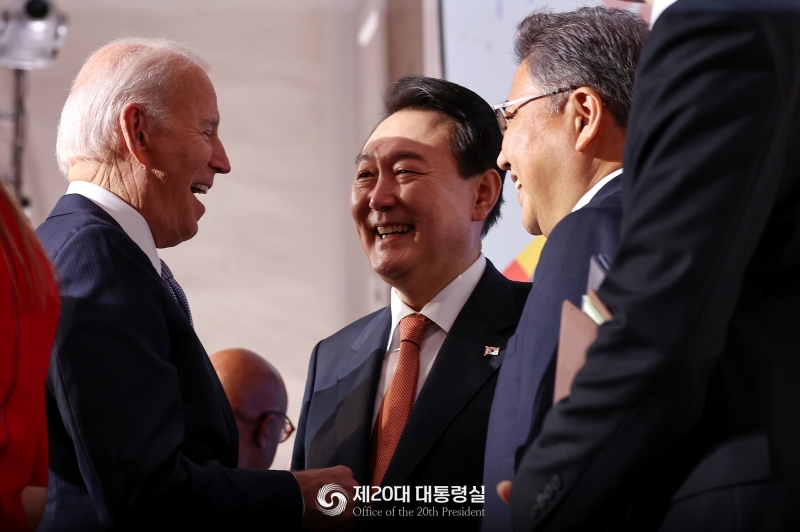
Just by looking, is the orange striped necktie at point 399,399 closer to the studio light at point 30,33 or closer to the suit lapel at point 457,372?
the suit lapel at point 457,372

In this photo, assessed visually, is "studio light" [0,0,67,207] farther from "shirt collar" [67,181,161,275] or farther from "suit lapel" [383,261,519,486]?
"suit lapel" [383,261,519,486]

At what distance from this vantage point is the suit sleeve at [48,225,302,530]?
4.66 feet

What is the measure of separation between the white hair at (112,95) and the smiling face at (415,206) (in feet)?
1.82

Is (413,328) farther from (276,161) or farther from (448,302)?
(276,161)

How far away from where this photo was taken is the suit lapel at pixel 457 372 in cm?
170

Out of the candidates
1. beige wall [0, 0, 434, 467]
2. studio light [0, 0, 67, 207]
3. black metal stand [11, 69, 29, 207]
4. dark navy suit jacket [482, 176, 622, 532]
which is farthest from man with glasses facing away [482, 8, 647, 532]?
black metal stand [11, 69, 29, 207]

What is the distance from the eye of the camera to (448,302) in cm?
197

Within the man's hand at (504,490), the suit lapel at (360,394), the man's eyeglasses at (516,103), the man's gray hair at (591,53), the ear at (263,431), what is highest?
the man's gray hair at (591,53)

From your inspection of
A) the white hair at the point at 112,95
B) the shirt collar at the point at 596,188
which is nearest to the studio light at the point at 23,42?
the white hair at the point at 112,95

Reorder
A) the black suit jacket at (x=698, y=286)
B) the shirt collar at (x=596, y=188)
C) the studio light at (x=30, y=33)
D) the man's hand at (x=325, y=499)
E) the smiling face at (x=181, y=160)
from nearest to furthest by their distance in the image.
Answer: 1. the black suit jacket at (x=698, y=286)
2. the shirt collar at (x=596, y=188)
3. the man's hand at (x=325, y=499)
4. the smiling face at (x=181, y=160)
5. the studio light at (x=30, y=33)

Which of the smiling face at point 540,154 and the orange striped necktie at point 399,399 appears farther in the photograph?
the orange striped necktie at point 399,399

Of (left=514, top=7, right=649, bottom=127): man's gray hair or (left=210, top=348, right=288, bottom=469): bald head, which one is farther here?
(left=210, top=348, right=288, bottom=469): bald head

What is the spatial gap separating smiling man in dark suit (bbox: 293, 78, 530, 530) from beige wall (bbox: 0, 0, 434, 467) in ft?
3.98

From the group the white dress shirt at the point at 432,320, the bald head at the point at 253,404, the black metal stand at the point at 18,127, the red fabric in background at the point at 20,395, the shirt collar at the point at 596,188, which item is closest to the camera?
the red fabric in background at the point at 20,395
